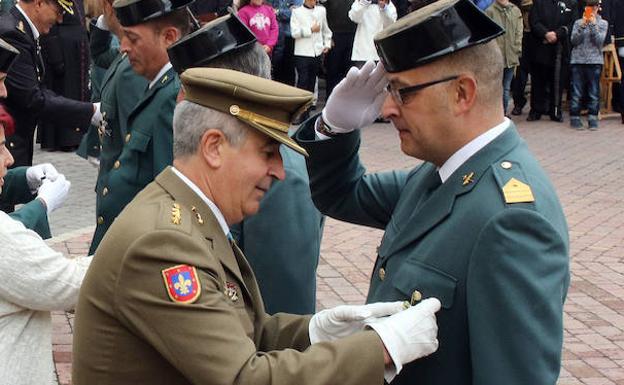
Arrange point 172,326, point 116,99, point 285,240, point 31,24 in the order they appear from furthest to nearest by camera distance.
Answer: point 31,24 < point 116,99 < point 285,240 < point 172,326

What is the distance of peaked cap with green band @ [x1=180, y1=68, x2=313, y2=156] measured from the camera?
2695 millimetres

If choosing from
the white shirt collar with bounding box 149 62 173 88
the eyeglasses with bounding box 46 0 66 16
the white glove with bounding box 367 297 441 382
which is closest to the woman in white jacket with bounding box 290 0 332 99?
the eyeglasses with bounding box 46 0 66 16

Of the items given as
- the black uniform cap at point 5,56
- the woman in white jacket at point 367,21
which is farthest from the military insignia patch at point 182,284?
the woman in white jacket at point 367,21

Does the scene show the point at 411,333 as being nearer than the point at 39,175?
Yes

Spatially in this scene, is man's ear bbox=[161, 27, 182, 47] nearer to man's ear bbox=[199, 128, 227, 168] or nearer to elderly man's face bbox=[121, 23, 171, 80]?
elderly man's face bbox=[121, 23, 171, 80]

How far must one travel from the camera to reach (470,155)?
2.80m

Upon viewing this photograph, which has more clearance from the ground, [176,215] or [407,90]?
[407,90]

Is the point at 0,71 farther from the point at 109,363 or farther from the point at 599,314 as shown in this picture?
the point at 599,314

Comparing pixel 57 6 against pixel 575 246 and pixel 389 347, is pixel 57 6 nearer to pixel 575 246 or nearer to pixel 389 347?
pixel 575 246

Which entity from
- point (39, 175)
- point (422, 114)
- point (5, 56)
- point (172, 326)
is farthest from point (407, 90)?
point (39, 175)

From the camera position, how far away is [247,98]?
8.87 ft

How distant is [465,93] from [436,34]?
165 mm

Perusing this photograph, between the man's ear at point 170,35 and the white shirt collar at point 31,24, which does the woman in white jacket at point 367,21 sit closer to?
the white shirt collar at point 31,24

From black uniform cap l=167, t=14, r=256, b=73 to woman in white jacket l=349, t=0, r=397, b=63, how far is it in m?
10.9
